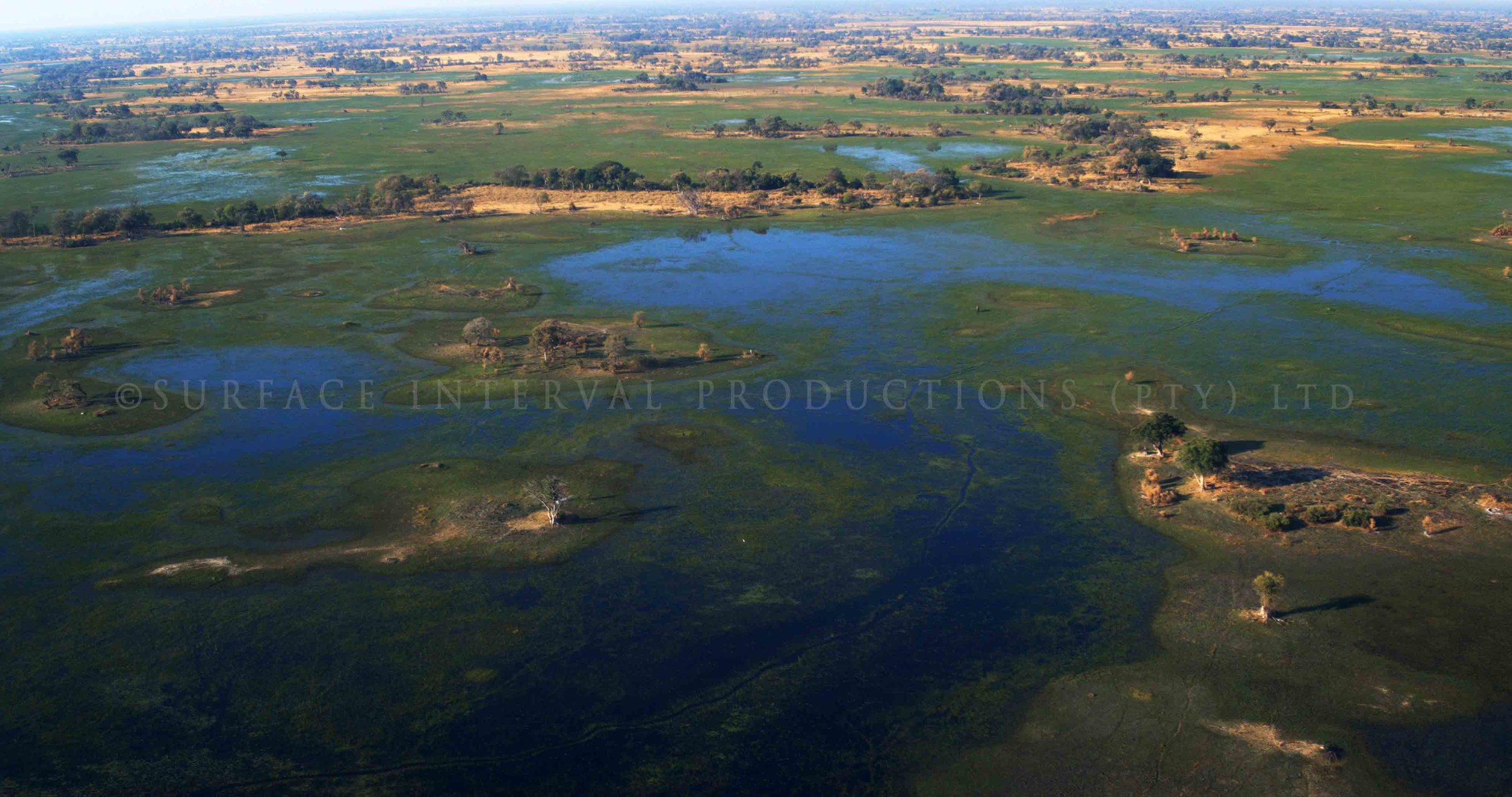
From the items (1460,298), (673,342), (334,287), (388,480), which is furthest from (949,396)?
(334,287)

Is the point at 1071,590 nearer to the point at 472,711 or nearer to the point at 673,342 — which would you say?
the point at 472,711

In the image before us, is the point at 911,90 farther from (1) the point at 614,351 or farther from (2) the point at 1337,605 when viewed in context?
(2) the point at 1337,605

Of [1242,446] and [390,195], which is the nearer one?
[1242,446]

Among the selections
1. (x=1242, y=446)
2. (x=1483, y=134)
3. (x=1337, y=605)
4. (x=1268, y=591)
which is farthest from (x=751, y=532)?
(x=1483, y=134)

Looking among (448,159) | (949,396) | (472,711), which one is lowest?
(472,711)

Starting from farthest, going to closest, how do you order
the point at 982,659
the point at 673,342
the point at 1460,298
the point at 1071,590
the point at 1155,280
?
the point at 1155,280
the point at 1460,298
the point at 673,342
the point at 1071,590
the point at 982,659

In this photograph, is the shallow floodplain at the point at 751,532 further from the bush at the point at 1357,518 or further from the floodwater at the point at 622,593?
the bush at the point at 1357,518

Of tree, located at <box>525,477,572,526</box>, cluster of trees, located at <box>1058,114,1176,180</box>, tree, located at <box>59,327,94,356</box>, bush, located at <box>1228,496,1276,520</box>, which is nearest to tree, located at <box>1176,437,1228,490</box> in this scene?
bush, located at <box>1228,496,1276,520</box>
